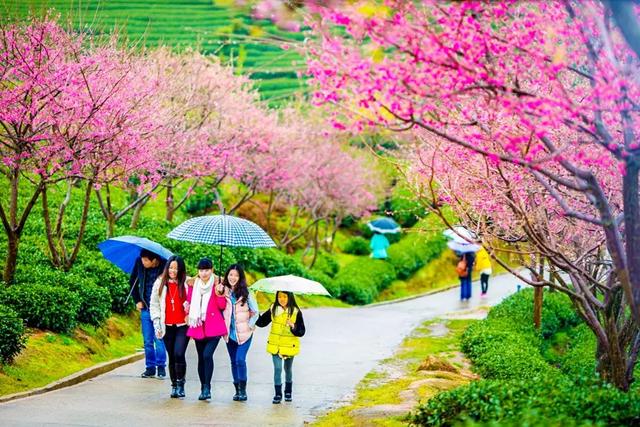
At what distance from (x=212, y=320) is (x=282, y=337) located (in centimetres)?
91

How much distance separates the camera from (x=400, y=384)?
1307 cm

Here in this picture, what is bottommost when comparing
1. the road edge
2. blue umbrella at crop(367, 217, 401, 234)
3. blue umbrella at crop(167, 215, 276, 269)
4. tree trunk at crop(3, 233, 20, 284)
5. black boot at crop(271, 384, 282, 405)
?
black boot at crop(271, 384, 282, 405)

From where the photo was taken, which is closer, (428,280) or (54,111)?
(54,111)

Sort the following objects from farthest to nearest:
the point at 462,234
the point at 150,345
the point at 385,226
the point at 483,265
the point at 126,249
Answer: the point at 385,226, the point at 483,265, the point at 462,234, the point at 126,249, the point at 150,345

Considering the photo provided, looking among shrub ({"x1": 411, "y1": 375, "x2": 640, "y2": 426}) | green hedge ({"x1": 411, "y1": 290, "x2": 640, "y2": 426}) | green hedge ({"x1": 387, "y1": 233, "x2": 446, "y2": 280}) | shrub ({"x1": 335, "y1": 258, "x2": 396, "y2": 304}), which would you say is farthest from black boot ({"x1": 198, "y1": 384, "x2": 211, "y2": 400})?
green hedge ({"x1": 387, "y1": 233, "x2": 446, "y2": 280})

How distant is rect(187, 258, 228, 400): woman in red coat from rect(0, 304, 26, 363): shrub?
226cm

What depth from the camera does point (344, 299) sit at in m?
30.7

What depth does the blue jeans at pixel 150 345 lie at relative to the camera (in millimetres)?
12586

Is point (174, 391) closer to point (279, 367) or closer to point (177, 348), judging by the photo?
point (177, 348)

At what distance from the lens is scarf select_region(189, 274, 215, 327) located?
1102cm

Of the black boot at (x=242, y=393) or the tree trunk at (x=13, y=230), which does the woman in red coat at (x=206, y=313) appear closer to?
the black boot at (x=242, y=393)

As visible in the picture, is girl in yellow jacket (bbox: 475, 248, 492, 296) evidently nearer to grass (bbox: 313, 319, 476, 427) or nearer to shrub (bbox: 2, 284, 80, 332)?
grass (bbox: 313, 319, 476, 427)

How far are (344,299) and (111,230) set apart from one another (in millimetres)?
13271

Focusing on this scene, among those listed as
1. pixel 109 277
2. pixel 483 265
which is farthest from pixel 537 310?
pixel 109 277
